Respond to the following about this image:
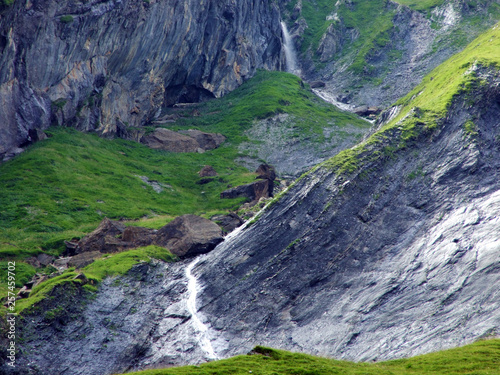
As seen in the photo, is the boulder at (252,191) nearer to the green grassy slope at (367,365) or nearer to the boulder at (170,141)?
the boulder at (170,141)

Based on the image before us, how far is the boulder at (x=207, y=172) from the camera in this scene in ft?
312

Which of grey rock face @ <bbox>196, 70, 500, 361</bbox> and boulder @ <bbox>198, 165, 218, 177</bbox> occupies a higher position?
grey rock face @ <bbox>196, 70, 500, 361</bbox>

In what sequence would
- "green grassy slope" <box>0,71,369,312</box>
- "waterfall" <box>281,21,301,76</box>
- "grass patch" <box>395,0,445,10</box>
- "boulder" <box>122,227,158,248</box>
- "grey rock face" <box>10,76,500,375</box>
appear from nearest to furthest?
"grey rock face" <box>10,76,500,375</box>
"boulder" <box>122,227,158,248</box>
"green grassy slope" <box>0,71,369,312</box>
"grass patch" <box>395,0,445,10</box>
"waterfall" <box>281,21,301,76</box>

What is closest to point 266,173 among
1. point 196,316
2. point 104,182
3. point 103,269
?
point 104,182

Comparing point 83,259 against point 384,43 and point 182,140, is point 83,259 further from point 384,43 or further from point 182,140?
point 384,43

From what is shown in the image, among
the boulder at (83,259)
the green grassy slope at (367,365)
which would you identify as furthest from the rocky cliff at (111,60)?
the green grassy slope at (367,365)

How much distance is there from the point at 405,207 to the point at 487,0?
14801 cm

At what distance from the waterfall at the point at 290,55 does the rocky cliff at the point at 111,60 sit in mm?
34305

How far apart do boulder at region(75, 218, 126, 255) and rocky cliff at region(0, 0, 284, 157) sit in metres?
28.1

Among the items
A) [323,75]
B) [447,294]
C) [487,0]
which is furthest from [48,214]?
[487,0]

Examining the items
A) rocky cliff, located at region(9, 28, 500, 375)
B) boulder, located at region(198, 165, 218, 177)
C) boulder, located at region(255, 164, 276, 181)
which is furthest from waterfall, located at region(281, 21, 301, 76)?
rocky cliff, located at region(9, 28, 500, 375)

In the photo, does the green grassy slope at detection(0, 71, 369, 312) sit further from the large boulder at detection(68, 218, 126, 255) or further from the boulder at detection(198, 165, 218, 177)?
the large boulder at detection(68, 218, 126, 255)

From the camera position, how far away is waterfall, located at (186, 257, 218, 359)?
41.7 m

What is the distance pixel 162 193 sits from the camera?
276 ft
